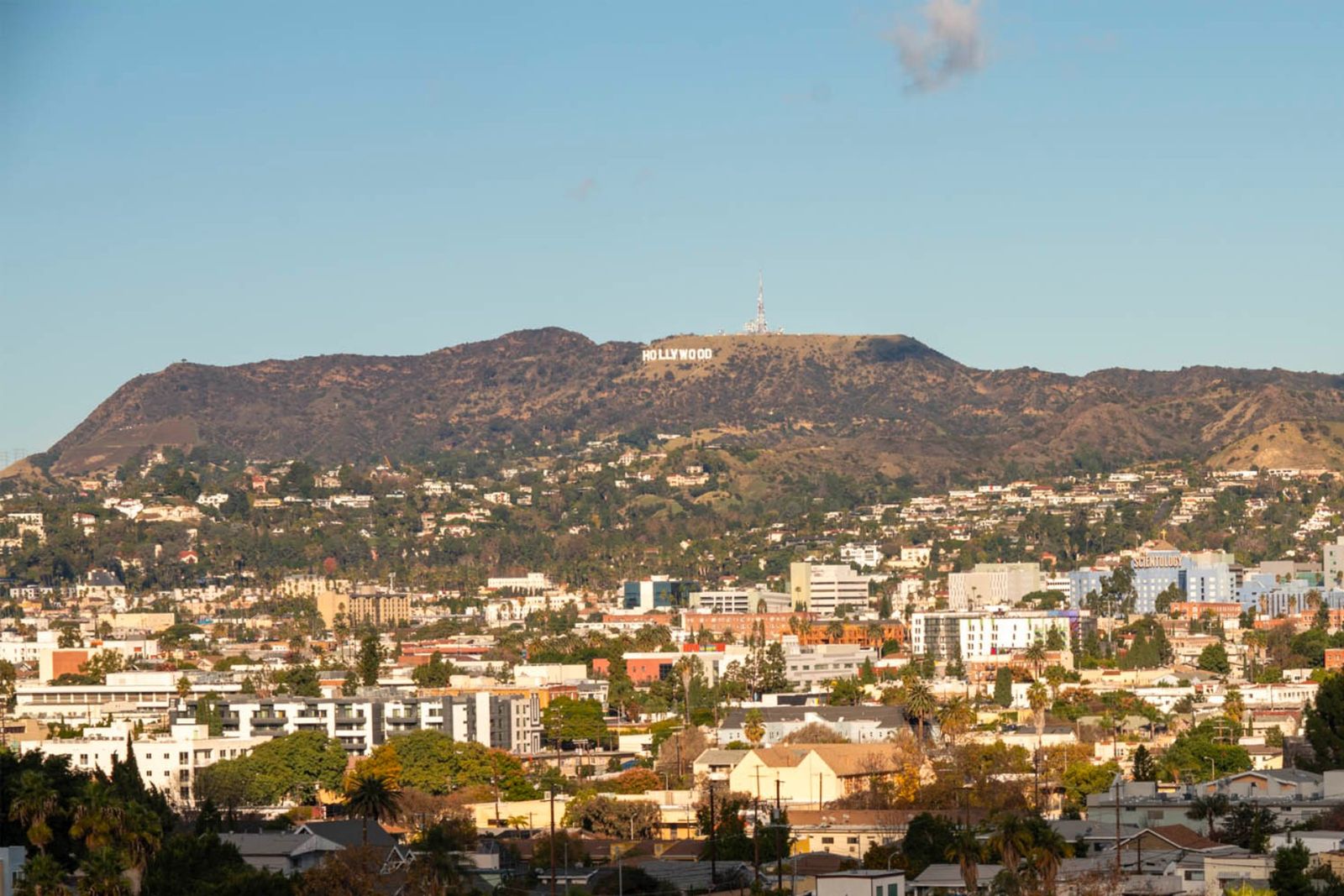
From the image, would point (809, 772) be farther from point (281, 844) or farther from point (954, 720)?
point (281, 844)

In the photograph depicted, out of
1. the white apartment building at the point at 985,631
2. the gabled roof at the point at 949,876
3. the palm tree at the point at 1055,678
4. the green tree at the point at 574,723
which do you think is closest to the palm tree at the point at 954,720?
the palm tree at the point at 1055,678

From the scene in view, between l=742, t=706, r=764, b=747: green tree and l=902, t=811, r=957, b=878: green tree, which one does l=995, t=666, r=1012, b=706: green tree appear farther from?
l=902, t=811, r=957, b=878: green tree

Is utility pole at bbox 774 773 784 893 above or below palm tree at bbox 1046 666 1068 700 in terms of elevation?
below

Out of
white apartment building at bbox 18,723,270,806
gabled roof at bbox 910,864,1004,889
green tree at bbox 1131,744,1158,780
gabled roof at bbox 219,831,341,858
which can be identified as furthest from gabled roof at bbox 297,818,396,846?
green tree at bbox 1131,744,1158,780

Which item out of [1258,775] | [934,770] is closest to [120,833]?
[1258,775]

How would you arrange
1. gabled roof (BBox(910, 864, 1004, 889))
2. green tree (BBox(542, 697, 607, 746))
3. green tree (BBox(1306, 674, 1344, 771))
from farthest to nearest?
1. green tree (BBox(542, 697, 607, 746))
2. green tree (BBox(1306, 674, 1344, 771))
3. gabled roof (BBox(910, 864, 1004, 889))

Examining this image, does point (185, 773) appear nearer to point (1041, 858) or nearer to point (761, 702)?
point (761, 702)

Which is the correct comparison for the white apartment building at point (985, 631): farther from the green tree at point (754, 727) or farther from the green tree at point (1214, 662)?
the green tree at point (754, 727)

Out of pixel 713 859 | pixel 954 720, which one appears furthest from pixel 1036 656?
pixel 713 859
